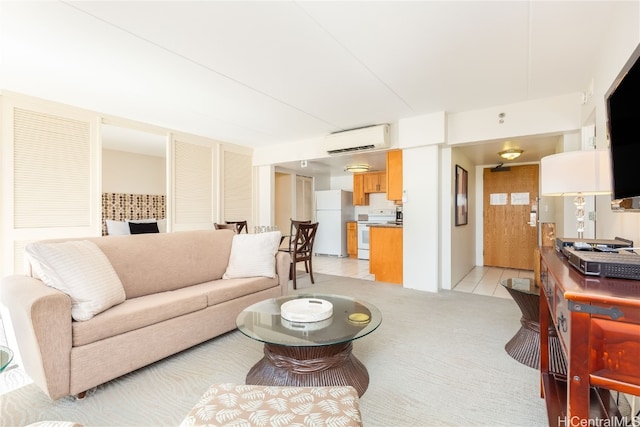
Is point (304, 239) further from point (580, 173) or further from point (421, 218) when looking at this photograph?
point (580, 173)

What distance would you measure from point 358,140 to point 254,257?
8.42 ft

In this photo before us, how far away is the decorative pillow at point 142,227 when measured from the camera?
16.2 feet

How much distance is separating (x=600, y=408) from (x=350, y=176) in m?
7.05

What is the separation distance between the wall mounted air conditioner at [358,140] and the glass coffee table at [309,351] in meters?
3.09

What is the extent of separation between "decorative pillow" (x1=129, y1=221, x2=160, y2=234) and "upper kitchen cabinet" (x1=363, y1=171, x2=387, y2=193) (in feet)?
15.1

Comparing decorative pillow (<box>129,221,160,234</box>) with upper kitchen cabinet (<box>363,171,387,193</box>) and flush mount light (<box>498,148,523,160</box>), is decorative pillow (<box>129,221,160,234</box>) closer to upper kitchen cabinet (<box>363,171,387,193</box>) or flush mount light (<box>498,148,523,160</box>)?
upper kitchen cabinet (<box>363,171,387,193</box>)

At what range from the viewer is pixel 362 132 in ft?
14.7

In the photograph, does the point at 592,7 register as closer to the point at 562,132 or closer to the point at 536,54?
the point at 536,54

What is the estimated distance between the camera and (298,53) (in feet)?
7.98

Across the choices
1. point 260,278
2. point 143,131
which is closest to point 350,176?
point 143,131

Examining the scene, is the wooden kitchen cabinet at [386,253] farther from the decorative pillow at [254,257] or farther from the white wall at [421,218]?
the decorative pillow at [254,257]

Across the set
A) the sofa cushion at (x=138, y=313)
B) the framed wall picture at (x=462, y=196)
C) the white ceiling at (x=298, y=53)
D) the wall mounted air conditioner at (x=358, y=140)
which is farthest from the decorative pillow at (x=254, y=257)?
the framed wall picture at (x=462, y=196)

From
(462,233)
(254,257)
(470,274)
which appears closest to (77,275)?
(254,257)

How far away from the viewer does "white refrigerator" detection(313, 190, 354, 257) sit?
288 inches
